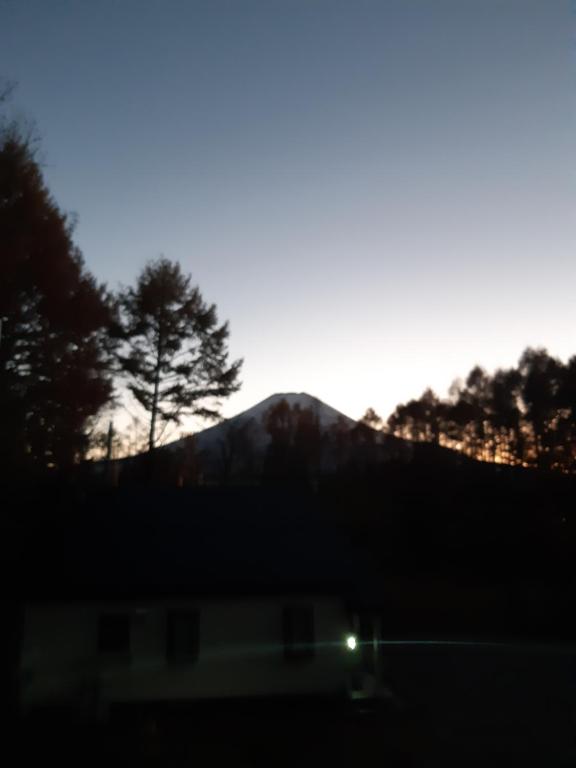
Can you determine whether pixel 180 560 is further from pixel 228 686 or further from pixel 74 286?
pixel 74 286

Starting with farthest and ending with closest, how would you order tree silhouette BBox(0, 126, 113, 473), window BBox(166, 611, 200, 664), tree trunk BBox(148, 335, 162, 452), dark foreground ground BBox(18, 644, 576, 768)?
tree trunk BBox(148, 335, 162, 452), tree silhouette BBox(0, 126, 113, 473), window BBox(166, 611, 200, 664), dark foreground ground BBox(18, 644, 576, 768)

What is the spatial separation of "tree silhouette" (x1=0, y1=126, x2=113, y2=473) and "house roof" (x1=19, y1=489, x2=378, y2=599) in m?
2.57

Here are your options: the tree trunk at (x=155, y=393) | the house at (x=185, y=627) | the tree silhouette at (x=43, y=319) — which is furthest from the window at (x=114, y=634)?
the tree trunk at (x=155, y=393)

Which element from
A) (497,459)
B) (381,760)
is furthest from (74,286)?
(497,459)

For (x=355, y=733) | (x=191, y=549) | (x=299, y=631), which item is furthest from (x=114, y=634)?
(x=355, y=733)

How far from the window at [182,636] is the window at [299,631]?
186 cm

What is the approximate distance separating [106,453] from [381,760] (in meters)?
13.9

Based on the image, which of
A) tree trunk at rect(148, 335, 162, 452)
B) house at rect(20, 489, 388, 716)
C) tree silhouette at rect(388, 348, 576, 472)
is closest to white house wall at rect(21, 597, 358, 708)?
house at rect(20, 489, 388, 716)

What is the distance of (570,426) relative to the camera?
36281 mm

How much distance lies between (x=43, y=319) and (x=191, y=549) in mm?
7915

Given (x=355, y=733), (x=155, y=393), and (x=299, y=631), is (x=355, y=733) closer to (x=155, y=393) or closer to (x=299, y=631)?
(x=299, y=631)

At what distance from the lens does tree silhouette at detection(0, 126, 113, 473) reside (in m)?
17.0

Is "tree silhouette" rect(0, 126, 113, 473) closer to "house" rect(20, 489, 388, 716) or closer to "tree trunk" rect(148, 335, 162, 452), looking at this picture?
"house" rect(20, 489, 388, 716)

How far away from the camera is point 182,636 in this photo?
13602 millimetres
